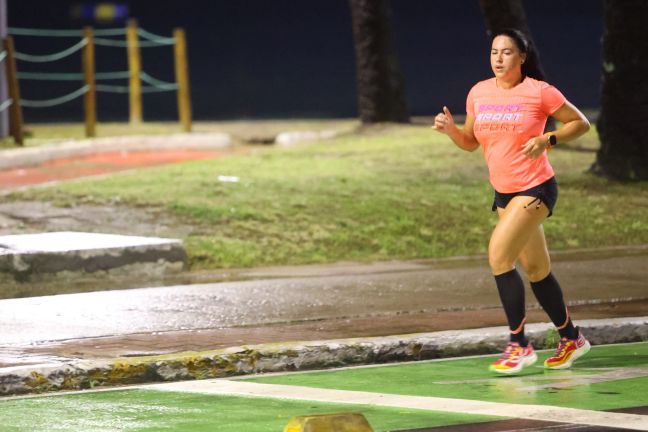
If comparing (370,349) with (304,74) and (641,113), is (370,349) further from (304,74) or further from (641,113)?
(304,74)

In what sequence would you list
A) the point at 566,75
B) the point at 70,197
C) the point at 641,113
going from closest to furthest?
the point at 70,197 < the point at 641,113 < the point at 566,75

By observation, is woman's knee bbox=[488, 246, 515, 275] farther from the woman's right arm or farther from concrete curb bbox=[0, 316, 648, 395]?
concrete curb bbox=[0, 316, 648, 395]

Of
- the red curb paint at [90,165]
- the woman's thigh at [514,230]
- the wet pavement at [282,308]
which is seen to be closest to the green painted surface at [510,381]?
the woman's thigh at [514,230]

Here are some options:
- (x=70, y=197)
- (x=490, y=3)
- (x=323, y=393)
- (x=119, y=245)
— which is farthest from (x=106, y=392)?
(x=490, y=3)

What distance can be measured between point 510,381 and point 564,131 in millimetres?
1379

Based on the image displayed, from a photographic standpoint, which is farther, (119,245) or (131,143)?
(131,143)

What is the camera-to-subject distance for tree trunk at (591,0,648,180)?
1898cm

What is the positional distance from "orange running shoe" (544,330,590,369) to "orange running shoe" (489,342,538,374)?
0.15 m

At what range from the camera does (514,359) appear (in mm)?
8906

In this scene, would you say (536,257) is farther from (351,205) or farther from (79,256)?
(351,205)

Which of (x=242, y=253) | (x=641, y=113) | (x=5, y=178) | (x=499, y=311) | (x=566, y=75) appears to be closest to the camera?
A: (x=499, y=311)

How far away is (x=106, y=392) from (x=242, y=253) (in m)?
5.84

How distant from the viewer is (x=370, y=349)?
30.9 feet

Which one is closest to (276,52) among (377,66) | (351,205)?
(377,66)
